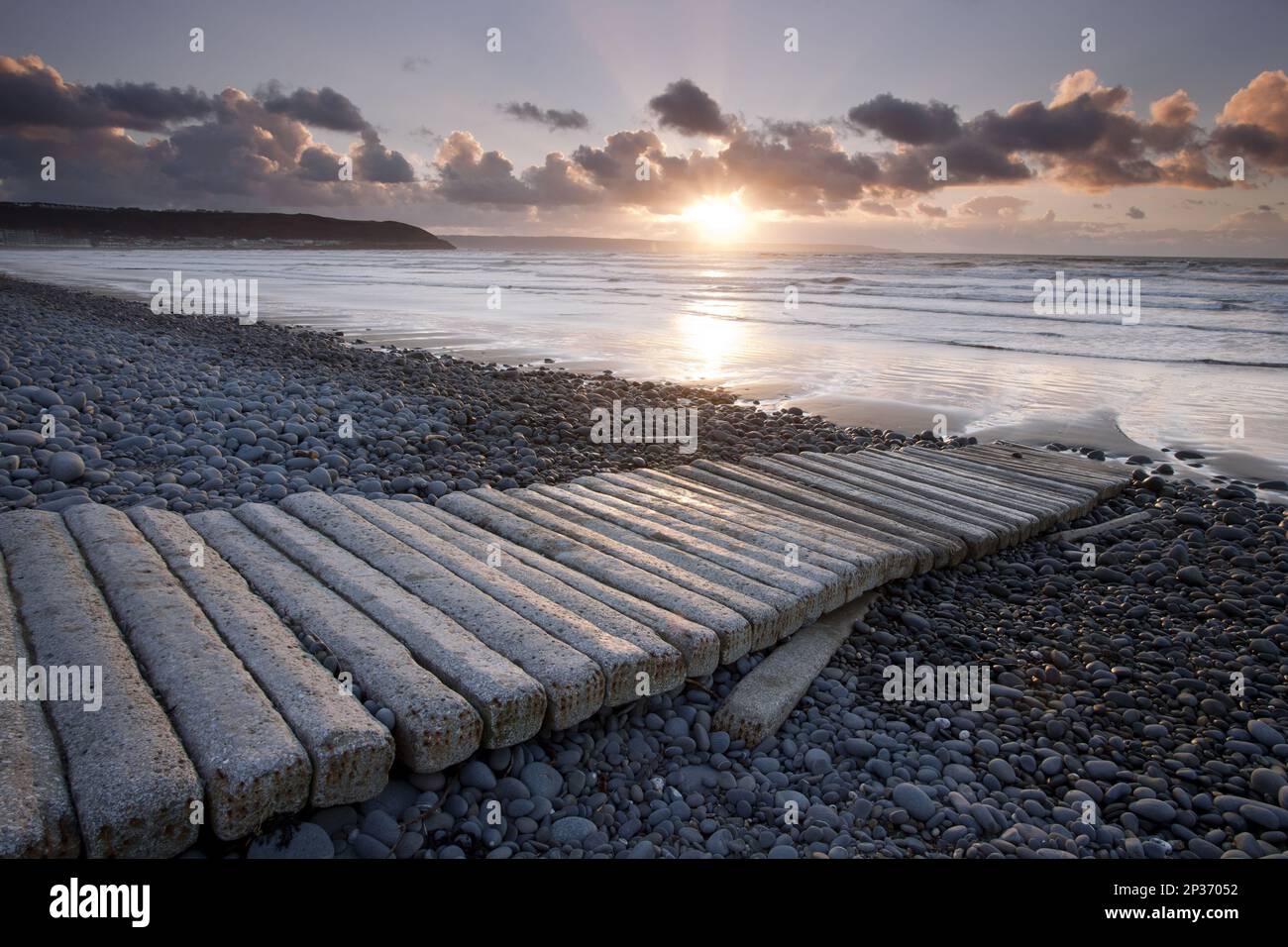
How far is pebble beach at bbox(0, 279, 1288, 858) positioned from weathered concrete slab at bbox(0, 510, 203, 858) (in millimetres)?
221

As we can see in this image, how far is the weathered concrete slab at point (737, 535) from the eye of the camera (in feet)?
13.9

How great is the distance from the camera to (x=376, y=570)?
12.5ft

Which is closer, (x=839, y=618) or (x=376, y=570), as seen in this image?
(x=376, y=570)

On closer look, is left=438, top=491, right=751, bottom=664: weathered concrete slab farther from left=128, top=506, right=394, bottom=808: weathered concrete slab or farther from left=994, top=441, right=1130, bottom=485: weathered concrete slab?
left=994, top=441, right=1130, bottom=485: weathered concrete slab

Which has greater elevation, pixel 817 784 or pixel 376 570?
pixel 376 570

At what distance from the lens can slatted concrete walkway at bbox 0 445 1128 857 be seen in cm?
235

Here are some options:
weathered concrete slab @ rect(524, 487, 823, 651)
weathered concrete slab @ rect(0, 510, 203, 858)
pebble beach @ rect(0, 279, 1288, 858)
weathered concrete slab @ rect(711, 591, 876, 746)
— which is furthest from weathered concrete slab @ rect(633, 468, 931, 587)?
weathered concrete slab @ rect(0, 510, 203, 858)

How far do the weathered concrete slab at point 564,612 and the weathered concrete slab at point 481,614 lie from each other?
0.19 ft

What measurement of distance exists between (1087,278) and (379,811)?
51.1 m

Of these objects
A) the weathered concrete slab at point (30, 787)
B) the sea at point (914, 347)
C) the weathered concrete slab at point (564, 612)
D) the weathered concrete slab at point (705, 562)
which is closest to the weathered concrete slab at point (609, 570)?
the weathered concrete slab at point (705, 562)

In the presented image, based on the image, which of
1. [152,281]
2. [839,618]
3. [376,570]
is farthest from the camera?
[152,281]
